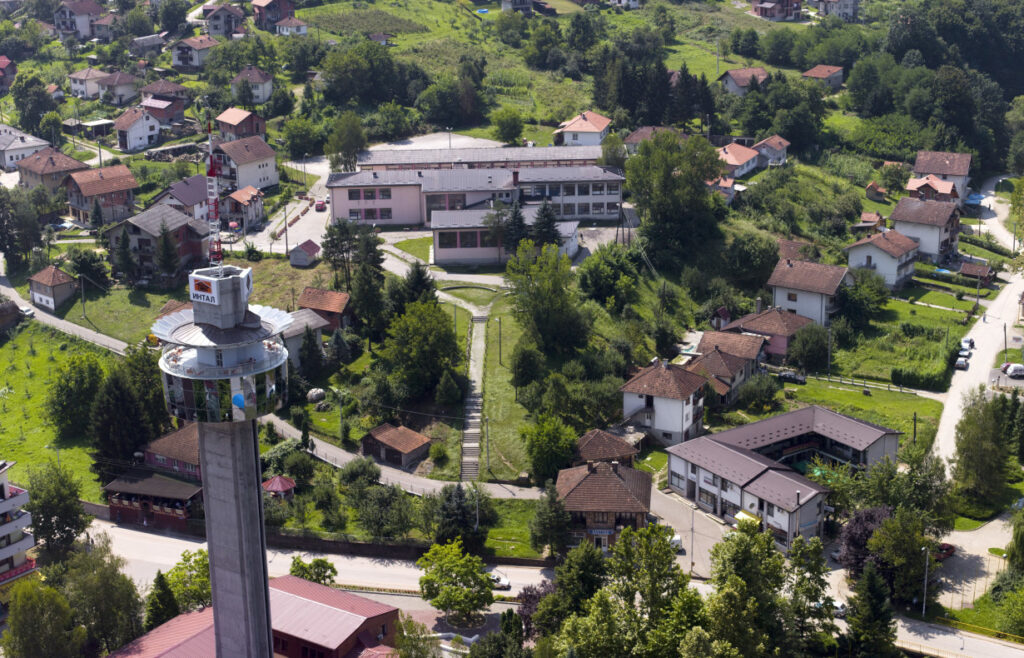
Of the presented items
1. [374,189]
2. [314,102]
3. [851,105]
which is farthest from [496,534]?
[851,105]

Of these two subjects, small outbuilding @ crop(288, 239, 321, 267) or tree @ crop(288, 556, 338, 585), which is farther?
small outbuilding @ crop(288, 239, 321, 267)

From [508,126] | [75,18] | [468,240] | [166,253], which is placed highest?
[75,18]

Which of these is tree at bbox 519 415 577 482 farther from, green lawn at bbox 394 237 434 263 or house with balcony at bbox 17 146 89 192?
house with balcony at bbox 17 146 89 192

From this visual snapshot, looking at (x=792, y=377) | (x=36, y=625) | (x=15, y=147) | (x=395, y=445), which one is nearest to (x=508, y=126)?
(x=792, y=377)

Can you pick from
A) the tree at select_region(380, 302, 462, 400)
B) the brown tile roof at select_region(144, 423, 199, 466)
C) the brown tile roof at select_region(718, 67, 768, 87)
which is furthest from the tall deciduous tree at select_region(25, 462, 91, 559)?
the brown tile roof at select_region(718, 67, 768, 87)

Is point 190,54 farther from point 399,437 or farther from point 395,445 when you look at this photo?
point 395,445

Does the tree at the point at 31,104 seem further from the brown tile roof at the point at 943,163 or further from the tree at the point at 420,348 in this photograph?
the brown tile roof at the point at 943,163
